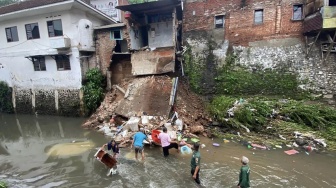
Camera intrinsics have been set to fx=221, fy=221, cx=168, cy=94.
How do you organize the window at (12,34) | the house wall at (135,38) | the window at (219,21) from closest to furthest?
the window at (219,21) < the house wall at (135,38) < the window at (12,34)

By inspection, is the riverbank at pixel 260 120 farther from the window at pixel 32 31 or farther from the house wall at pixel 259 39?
the window at pixel 32 31

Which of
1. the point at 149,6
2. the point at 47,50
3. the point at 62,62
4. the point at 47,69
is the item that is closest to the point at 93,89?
the point at 62,62

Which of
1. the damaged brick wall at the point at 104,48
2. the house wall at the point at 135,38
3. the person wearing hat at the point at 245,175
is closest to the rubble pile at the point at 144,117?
the damaged brick wall at the point at 104,48

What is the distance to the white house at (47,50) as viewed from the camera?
51.4 feet

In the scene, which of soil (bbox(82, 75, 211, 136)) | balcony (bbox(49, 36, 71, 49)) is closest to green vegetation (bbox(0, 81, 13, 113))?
balcony (bbox(49, 36, 71, 49))

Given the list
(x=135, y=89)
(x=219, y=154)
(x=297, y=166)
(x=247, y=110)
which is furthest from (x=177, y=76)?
(x=297, y=166)

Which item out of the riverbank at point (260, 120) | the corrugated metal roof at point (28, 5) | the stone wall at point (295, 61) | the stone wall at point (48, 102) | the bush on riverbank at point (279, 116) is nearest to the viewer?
the riverbank at point (260, 120)

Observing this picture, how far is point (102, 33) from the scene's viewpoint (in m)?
16.7

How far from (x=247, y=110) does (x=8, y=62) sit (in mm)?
19284

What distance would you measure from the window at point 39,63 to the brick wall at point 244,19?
37.2 feet

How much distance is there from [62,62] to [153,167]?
40.3 ft

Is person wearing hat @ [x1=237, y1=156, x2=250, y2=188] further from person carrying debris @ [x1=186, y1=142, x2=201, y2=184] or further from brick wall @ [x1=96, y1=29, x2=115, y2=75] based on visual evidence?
brick wall @ [x1=96, y1=29, x2=115, y2=75]

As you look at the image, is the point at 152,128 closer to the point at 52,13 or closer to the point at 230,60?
the point at 230,60

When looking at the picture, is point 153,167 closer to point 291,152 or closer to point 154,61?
point 291,152
